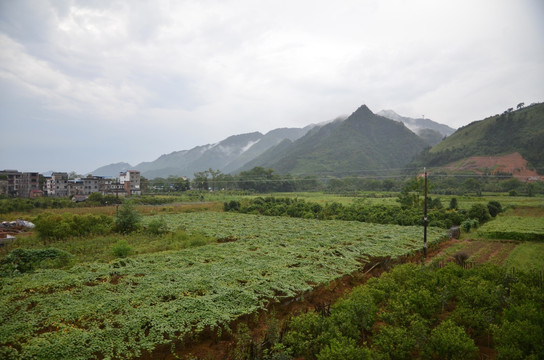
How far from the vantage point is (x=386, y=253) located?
16062mm

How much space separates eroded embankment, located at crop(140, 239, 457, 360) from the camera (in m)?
7.07

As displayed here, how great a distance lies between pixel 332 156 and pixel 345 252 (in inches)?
3911

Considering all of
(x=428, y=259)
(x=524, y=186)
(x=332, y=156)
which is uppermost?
(x=332, y=156)

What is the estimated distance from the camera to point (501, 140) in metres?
73.1

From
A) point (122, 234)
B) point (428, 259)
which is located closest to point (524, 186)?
point (428, 259)

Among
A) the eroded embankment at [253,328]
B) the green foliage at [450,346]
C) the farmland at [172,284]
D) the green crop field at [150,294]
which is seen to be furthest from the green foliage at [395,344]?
the green crop field at [150,294]

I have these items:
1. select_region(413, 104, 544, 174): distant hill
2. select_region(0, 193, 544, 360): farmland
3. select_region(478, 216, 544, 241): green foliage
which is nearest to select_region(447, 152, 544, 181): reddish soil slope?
select_region(413, 104, 544, 174): distant hill

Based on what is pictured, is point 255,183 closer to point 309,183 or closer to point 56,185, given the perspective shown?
point 309,183

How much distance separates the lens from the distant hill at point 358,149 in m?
105

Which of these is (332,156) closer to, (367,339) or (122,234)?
(122,234)

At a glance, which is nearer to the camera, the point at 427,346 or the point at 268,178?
the point at 427,346

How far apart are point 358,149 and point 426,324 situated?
112 meters

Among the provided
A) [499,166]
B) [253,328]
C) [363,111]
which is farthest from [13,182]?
[363,111]

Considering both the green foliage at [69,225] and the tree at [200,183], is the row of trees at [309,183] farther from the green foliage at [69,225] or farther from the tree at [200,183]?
the green foliage at [69,225]
